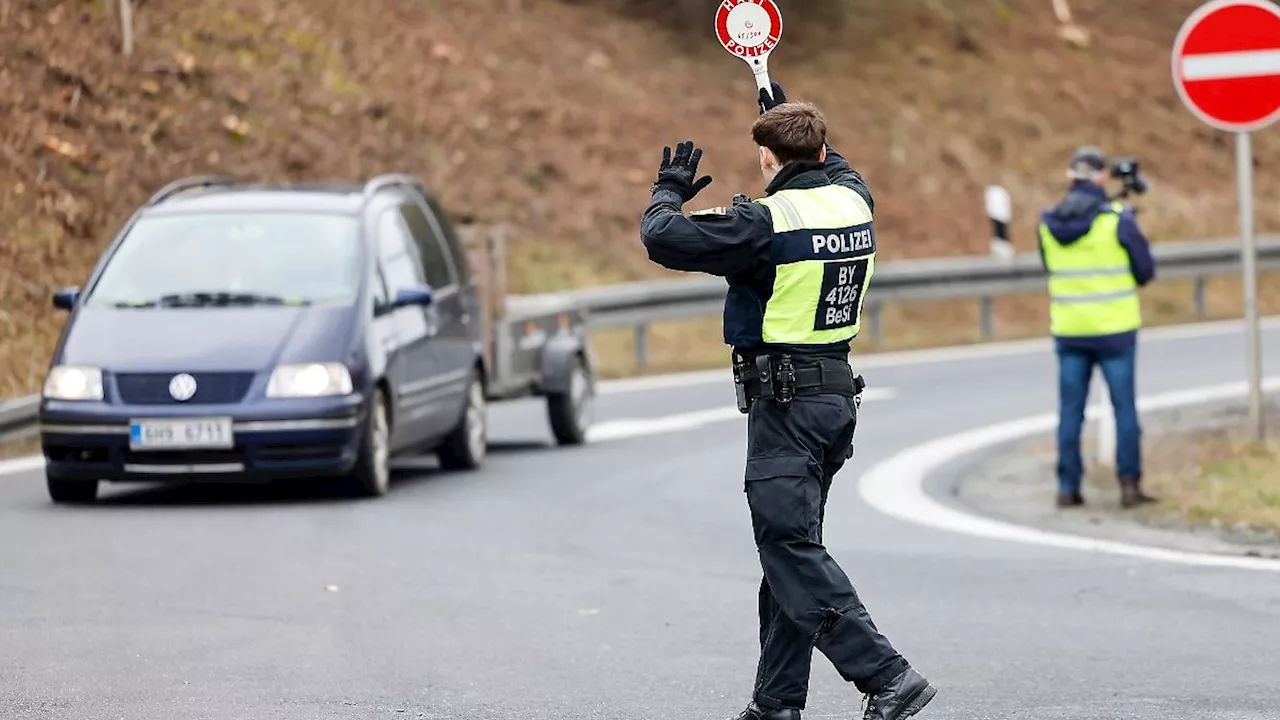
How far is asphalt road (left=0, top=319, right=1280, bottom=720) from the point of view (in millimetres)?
7457

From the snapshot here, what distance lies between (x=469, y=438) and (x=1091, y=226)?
13.3 ft

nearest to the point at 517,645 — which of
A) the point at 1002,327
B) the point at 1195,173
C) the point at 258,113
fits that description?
the point at 258,113

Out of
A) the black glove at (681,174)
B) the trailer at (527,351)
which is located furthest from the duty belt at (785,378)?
the trailer at (527,351)

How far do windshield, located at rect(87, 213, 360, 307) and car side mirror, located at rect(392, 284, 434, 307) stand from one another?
0.85ft

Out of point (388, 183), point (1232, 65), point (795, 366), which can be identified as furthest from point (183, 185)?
point (795, 366)

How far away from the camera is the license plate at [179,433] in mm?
12336

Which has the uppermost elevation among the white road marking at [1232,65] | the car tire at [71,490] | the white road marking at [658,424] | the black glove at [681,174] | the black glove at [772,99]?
the white road marking at [1232,65]

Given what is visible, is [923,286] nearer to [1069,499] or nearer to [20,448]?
[20,448]

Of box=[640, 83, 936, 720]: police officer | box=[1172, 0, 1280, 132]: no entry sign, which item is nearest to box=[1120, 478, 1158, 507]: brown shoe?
box=[1172, 0, 1280, 132]: no entry sign

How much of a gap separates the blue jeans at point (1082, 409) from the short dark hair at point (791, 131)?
611 centimetres

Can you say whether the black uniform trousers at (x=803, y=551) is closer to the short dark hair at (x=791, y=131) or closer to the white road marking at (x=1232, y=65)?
the short dark hair at (x=791, y=131)

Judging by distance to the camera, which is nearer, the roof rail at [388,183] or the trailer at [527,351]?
the roof rail at [388,183]

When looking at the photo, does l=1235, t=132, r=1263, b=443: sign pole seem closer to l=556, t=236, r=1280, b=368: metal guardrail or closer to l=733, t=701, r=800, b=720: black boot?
l=733, t=701, r=800, b=720: black boot

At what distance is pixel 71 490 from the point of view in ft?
42.0
